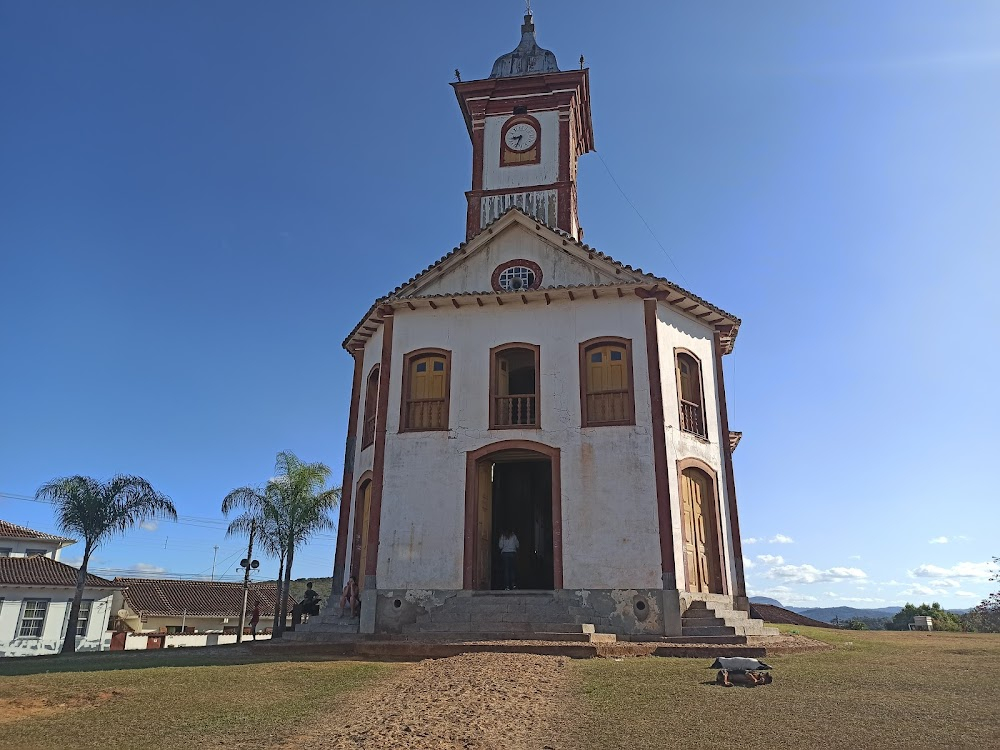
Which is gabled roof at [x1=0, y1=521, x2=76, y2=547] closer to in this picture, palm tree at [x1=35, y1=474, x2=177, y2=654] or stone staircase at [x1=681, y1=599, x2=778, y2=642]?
palm tree at [x1=35, y1=474, x2=177, y2=654]

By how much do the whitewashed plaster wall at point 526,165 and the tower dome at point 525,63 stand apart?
2.07 meters

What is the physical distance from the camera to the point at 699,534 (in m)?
17.3

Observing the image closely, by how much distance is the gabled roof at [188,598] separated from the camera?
44.4 metres

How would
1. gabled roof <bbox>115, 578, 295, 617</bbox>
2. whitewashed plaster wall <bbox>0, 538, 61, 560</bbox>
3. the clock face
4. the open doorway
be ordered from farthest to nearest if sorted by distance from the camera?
gabled roof <bbox>115, 578, 295, 617</bbox>, whitewashed plaster wall <bbox>0, 538, 61, 560</bbox>, the clock face, the open doorway

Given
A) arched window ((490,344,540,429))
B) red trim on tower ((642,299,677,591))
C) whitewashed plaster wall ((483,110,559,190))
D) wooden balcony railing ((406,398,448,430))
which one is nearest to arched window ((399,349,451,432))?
wooden balcony railing ((406,398,448,430))

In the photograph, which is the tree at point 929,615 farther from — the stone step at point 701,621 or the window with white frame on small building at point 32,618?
the window with white frame on small building at point 32,618

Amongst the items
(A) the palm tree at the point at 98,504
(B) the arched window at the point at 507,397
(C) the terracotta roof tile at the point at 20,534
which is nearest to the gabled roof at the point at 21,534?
(C) the terracotta roof tile at the point at 20,534

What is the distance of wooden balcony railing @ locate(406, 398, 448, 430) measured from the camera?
17.9 meters

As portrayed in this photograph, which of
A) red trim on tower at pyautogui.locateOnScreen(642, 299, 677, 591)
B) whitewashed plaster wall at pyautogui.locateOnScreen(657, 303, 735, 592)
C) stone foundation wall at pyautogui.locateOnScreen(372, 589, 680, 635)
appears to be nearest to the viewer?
stone foundation wall at pyautogui.locateOnScreen(372, 589, 680, 635)

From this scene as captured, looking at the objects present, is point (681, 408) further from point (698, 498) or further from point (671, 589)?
point (671, 589)

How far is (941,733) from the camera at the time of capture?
6.60 m

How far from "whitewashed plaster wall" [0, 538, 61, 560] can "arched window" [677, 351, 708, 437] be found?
3699 centimetres

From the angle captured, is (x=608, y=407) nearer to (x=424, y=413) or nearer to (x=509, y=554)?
(x=509, y=554)

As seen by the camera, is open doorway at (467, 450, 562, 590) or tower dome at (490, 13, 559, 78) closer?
open doorway at (467, 450, 562, 590)
